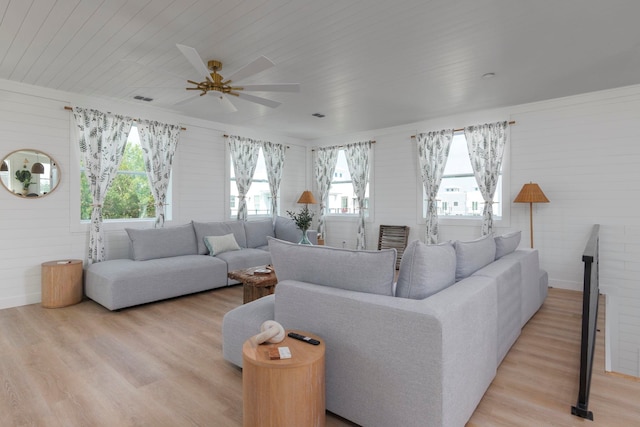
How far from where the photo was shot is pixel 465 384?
5.91 ft

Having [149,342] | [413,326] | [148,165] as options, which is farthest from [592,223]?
[148,165]

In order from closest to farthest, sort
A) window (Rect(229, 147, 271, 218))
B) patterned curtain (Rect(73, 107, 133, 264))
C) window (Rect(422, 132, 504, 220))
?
patterned curtain (Rect(73, 107, 133, 264)) < window (Rect(422, 132, 504, 220)) < window (Rect(229, 147, 271, 218))

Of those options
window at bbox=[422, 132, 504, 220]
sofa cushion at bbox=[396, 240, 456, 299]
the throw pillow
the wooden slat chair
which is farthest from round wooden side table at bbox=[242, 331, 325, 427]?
window at bbox=[422, 132, 504, 220]

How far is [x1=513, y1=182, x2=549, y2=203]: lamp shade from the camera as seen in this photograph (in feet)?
15.0

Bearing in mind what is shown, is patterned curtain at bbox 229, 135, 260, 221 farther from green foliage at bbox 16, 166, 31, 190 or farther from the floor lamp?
the floor lamp

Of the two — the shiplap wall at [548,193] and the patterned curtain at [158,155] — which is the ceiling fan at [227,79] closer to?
the patterned curtain at [158,155]

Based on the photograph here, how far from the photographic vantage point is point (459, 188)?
5789 millimetres

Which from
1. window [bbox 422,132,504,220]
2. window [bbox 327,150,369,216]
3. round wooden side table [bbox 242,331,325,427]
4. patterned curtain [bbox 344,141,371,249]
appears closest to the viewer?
round wooden side table [bbox 242,331,325,427]

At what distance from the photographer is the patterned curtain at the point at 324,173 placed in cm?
745

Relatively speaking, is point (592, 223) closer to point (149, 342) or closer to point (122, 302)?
point (149, 342)

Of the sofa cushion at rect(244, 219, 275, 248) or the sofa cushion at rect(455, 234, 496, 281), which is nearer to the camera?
the sofa cushion at rect(455, 234, 496, 281)

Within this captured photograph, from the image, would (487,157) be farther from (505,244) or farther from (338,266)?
(338,266)

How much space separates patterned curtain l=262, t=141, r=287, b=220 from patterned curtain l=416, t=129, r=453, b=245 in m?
2.95

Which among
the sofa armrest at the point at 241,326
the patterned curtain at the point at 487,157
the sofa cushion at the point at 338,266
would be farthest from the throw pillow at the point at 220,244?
the patterned curtain at the point at 487,157
